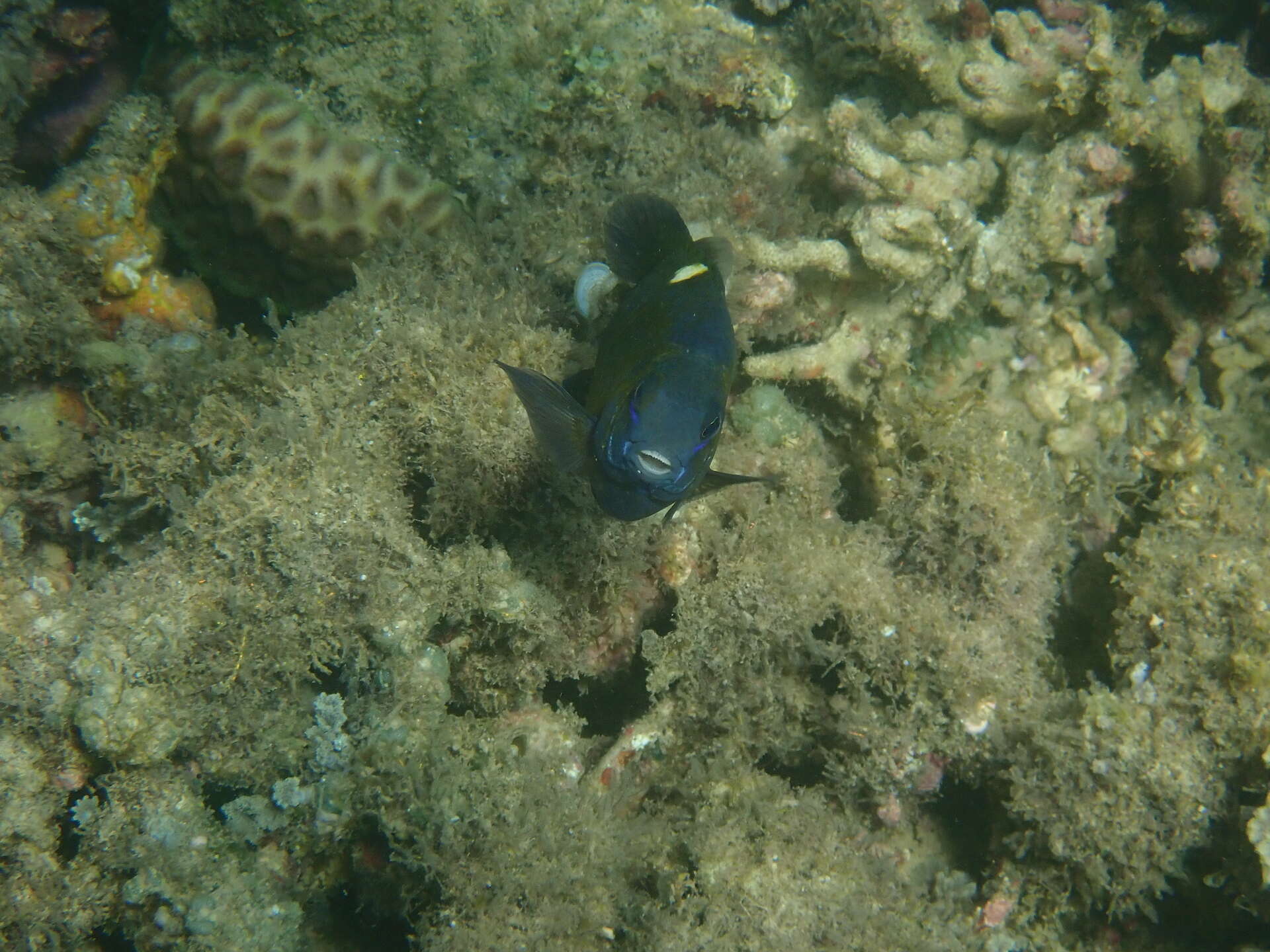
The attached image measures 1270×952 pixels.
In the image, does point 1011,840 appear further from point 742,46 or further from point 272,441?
point 742,46

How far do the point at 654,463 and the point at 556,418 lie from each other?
→ 42cm

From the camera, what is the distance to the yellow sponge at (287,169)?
3.98 meters

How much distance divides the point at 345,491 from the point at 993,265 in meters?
4.30

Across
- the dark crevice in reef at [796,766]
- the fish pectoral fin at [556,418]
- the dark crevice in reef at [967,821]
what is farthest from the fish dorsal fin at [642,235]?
the dark crevice in reef at [967,821]

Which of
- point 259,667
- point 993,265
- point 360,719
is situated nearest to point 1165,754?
point 993,265

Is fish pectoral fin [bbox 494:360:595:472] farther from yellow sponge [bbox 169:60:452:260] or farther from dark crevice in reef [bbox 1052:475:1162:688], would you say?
dark crevice in reef [bbox 1052:475:1162:688]

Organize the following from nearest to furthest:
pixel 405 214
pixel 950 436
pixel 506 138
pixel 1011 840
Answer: pixel 1011 840 → pixel 950 436 → pixel 405 214 → pixel 506 138

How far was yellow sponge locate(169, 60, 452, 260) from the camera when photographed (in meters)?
3.98

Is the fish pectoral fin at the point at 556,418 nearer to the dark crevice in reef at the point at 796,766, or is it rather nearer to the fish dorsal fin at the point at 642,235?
the fish dorsal fin at the point at 642,235

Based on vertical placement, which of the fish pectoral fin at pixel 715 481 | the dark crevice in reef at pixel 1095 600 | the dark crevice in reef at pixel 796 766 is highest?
Result: the fish pectoral fin at pixel 715 481

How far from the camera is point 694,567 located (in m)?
3.66

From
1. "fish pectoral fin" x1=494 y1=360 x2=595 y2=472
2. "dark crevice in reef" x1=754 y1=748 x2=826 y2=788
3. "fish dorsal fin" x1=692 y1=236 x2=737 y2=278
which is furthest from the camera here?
"dark crevice in reef" x1=754 y1=748 x2=826 y2=788

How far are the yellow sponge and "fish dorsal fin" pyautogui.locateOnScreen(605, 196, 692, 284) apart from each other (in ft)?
4.97

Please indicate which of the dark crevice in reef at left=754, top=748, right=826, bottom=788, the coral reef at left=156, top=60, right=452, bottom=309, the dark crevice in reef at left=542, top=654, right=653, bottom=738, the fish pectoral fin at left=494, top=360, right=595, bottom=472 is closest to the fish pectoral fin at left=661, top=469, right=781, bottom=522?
the fish pectoral fin at left=494, top=360, right=595, bottom=472
